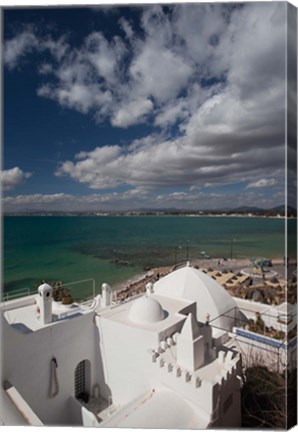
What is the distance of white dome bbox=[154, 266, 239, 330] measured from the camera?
19.9 ft

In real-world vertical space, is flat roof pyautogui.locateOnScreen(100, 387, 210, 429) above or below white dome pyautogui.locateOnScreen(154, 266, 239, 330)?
below

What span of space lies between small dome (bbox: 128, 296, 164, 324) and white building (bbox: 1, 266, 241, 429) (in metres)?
0.02

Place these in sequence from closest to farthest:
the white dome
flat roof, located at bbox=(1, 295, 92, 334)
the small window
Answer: the small window, flat roof, located at bbox=(1, 295, 92, 334), the white dome

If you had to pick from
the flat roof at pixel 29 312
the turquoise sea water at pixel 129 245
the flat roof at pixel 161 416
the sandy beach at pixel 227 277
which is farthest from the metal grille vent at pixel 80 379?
the turquoise sea water at pixel 129 245

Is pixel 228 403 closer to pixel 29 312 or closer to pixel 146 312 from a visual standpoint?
pixel 146 312

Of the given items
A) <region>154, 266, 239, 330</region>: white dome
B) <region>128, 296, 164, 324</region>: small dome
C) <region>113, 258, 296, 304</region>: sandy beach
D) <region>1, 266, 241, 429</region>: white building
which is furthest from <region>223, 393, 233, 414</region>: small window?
<region>113, 258, 296, 304</region>: sandy beach

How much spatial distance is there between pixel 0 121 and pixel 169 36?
2.21m

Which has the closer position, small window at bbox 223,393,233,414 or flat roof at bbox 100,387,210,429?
flat roof at bbox 100,387,210,429

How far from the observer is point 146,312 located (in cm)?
480

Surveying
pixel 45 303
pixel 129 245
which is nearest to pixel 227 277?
pixel 129 245

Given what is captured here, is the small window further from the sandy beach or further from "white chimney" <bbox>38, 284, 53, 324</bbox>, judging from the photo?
the sandy beach

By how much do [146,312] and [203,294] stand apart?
5.97 ft

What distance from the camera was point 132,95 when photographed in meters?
4.40

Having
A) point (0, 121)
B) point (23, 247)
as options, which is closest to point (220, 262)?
point (23, 247)
